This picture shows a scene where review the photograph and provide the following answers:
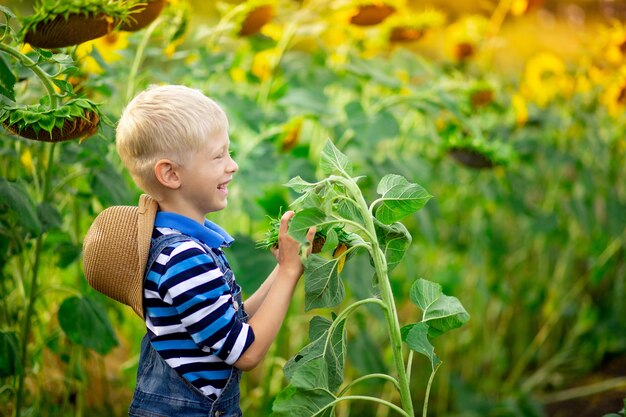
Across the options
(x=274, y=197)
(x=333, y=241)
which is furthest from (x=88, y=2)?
(x=274, y=197)

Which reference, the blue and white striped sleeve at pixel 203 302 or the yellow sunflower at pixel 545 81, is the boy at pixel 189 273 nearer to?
the blue and white striped sleeve at pixel 203 302

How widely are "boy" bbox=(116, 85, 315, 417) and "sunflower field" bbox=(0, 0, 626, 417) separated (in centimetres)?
7

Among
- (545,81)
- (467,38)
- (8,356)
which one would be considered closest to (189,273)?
(8,356)

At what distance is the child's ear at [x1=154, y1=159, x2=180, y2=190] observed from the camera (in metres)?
1.12

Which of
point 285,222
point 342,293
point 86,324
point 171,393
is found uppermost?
point 285,222

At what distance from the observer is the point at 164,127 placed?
1110 mm

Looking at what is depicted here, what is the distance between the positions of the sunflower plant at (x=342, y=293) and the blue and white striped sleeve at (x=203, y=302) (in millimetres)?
87

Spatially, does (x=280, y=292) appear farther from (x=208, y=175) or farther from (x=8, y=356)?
(x=8, y=356)

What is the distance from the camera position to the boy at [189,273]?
1.08m

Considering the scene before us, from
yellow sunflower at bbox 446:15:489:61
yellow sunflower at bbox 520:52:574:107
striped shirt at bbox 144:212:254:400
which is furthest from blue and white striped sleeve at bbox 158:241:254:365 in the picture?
yellow sunflower at bbox 520:52:574:107

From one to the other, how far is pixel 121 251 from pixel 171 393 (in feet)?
0.69

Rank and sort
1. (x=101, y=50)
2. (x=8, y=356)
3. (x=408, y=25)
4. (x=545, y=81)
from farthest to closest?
(x=545, y=81), (x=408, y=25), (x=101, y=50), (x=8, y=356)

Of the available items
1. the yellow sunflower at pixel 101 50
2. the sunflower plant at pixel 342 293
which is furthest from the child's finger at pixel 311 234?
the yellow sunflower at pixel 101 50

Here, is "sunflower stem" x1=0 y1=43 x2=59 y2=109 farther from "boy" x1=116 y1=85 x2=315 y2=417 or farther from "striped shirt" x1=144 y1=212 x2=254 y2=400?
"striped shirt" x1=144 y1=212 x2=254 y2=400
